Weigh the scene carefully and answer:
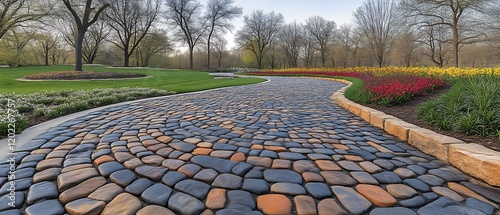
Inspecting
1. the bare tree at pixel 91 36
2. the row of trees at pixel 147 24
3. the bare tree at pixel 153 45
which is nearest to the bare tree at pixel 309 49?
the row of trees at pixel 147 24

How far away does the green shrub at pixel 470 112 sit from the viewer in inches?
107

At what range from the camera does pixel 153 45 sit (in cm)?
3878

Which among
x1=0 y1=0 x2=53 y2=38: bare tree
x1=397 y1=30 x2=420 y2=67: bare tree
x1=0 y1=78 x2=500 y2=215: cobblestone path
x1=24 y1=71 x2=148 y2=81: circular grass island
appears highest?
x1=0 y1=0 x2=53 y2=38: bare tree

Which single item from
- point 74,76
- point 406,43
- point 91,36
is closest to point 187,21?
point 91,36

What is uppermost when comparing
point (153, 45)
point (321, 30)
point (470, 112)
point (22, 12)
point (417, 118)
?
point (321, 30)

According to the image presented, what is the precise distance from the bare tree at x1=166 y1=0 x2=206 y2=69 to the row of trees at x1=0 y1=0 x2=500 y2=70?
0.13 meters

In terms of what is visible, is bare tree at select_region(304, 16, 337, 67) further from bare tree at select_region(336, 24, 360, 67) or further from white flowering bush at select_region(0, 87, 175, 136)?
white flowering bush at select_region(0, 87, 175, 136)

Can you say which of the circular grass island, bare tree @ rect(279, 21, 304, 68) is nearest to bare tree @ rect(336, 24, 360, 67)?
bare tree @ rect(279, 21, 304, 68)

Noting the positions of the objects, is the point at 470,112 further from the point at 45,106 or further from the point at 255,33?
the point at 255,33

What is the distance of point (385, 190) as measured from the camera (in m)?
1.76

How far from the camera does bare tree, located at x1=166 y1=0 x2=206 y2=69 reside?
32.8 metres

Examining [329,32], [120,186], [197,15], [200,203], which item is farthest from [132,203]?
[329,32]

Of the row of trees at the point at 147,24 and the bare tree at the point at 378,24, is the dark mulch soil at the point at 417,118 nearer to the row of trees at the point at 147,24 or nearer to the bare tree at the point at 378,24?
the bare tree at the point at 378,24

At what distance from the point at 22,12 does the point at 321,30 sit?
36.8 meters
